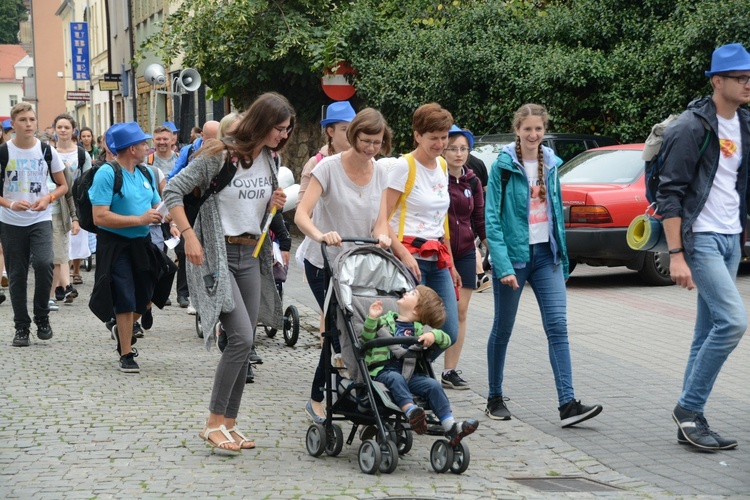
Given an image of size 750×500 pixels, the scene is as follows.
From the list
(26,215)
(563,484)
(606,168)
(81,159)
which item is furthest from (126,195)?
(606,168)

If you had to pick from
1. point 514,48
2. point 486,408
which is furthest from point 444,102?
point 486,408

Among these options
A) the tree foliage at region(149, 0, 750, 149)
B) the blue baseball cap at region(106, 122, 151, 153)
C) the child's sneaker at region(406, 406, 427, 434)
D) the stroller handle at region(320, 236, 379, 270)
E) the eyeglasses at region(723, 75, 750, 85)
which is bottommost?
the child's sneaker at region(406, 406, 427, 434)

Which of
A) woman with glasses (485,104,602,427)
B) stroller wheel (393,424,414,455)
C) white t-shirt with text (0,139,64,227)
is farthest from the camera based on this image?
white t-shirt with text (0,139,64,227)

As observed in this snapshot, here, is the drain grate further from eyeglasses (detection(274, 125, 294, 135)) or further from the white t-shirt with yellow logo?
eyeglasses (detection(274, 125, 294, 135))

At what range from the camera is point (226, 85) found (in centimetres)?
2269

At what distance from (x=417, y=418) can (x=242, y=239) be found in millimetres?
1434

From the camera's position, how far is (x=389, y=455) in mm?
5367

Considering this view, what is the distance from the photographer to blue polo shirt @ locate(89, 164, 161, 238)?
8.08 meters

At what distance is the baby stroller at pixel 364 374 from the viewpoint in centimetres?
539

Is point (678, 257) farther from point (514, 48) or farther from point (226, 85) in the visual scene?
point (226, 85)

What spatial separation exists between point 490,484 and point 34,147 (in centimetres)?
621

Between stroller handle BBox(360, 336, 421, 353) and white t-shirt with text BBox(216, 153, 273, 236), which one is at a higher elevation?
white t-shirt with text BBox(216, 153, 273, 236)

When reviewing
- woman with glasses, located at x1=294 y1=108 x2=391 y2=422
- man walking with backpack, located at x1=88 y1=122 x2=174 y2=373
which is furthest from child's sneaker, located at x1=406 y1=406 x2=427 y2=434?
man walking with backpack, located at x1=88 y1=122 x2=174 y2=373

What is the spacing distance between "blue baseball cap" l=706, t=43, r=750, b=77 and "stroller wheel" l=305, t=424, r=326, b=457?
2.76 meters
